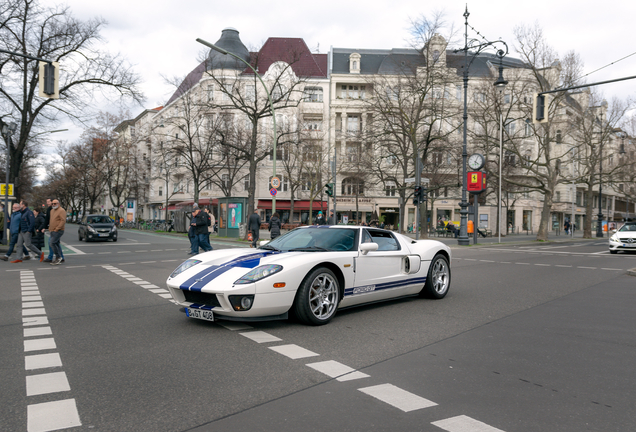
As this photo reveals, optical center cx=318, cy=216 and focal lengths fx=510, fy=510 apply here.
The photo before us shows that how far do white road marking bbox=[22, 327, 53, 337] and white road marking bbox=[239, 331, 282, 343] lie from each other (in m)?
2.29

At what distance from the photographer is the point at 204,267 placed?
21.0ft

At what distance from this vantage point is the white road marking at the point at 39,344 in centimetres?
519

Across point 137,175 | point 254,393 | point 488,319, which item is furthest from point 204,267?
point 137,175

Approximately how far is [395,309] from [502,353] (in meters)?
2.57

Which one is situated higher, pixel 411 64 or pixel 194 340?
pixel 411 64

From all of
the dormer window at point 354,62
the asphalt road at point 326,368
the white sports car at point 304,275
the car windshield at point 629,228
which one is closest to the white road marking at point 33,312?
the asphalt road at point 326,368

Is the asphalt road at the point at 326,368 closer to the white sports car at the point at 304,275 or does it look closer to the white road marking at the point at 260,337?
the white road marking at the point at 260,337

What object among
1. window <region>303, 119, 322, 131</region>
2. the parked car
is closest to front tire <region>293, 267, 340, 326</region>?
the parked car

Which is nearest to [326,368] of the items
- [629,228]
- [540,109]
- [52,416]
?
[52,416]

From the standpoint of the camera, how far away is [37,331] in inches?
236

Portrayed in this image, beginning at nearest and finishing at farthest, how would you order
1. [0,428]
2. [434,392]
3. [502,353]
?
[0,428], [434,392], [502,353]

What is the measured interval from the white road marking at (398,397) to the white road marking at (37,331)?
399cm

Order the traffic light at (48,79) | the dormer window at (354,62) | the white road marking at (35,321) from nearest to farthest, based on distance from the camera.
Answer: the white road marking at (35,321), the traffic light at (48,79), the dormer window at (354,62)

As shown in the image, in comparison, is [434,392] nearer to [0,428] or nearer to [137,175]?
[0,428]
